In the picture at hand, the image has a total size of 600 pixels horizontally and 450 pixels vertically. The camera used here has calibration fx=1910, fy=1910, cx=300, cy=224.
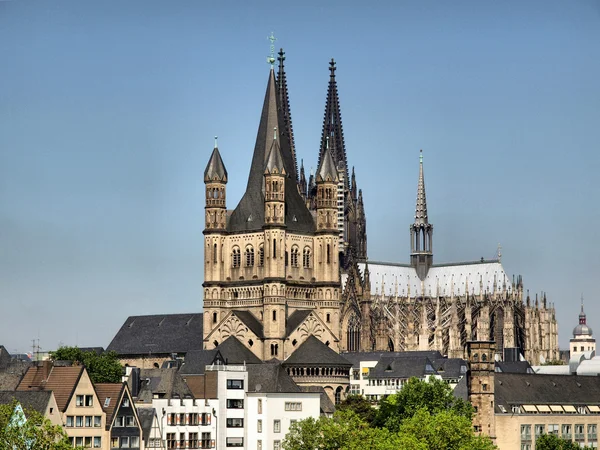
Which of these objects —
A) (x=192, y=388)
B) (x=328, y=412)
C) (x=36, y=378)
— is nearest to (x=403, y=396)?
(x=328, y=412)

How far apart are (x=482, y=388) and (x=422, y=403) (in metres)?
12.4

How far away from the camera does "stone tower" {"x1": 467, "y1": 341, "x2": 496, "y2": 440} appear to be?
19512 centimetres

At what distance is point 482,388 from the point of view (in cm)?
19675

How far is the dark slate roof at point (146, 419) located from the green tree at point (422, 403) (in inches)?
1073

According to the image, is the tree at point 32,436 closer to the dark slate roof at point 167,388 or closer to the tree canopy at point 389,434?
the tree canopy at point 389,434

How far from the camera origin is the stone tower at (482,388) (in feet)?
640

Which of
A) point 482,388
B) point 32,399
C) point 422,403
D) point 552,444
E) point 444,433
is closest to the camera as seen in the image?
point 32,399

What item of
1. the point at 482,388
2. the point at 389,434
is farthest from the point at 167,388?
the point at 482,388

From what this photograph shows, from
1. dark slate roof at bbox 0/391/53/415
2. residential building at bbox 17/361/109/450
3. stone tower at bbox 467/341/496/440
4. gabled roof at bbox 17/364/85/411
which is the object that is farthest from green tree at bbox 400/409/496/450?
dark slate roof at bbox 0/391/53/415

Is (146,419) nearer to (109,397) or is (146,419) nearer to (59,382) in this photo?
(109,397)

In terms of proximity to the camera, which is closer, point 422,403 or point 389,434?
point 389,434

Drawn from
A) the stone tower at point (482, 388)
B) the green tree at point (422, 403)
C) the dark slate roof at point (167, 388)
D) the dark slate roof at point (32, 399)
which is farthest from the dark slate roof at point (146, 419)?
the stone tower at point (482, 388)

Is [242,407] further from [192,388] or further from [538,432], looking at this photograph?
[538,432]

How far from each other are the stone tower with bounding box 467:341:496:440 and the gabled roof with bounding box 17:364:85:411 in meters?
51.0
